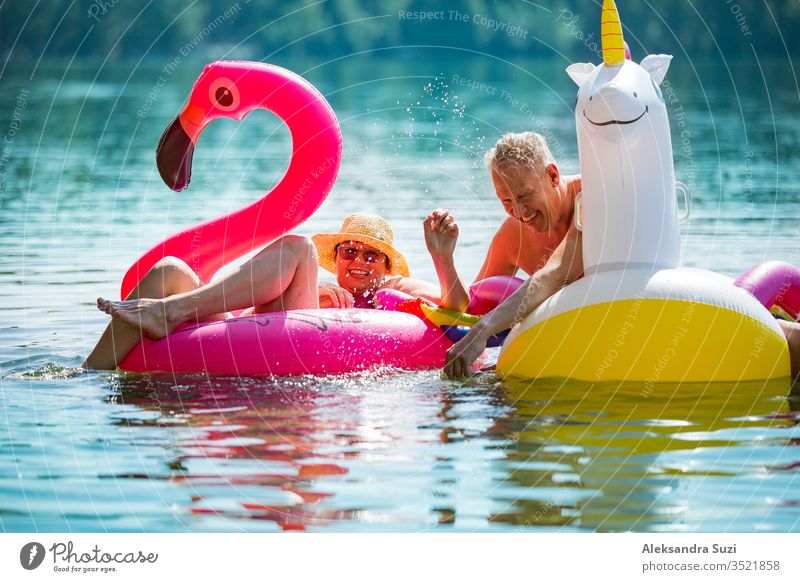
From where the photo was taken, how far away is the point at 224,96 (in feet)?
22.1

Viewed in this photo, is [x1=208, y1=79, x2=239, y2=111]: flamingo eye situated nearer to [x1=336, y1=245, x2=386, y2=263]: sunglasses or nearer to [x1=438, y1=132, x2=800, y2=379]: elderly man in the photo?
[x1=336, y1=245, x2=386, y2=263]: sunglasses

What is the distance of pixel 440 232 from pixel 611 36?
4.01ft

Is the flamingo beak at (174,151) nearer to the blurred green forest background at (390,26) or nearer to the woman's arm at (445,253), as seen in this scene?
the woman's arm at (445,253)

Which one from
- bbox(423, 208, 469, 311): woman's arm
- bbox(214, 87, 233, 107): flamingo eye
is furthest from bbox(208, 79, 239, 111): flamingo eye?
bbox(423, 208, 469, 311): woman's arm

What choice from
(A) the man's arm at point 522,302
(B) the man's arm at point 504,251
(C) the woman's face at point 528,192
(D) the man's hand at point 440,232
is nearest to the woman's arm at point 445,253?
(D) the man's hand at point 440,232

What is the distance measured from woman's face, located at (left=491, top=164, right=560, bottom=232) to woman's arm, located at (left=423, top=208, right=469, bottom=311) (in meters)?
0.29

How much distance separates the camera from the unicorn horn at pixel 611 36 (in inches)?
217

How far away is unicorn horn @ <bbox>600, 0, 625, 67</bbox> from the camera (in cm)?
551

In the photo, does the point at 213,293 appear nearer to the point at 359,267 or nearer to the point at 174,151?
the point at 174,151

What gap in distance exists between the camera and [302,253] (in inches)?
245

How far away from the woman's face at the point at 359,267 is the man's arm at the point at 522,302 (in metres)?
1.29

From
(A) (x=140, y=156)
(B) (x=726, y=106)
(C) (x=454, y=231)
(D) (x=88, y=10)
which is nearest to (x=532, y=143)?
(C) (x=454, y=231)

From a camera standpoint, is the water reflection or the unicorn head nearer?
the water reflection
